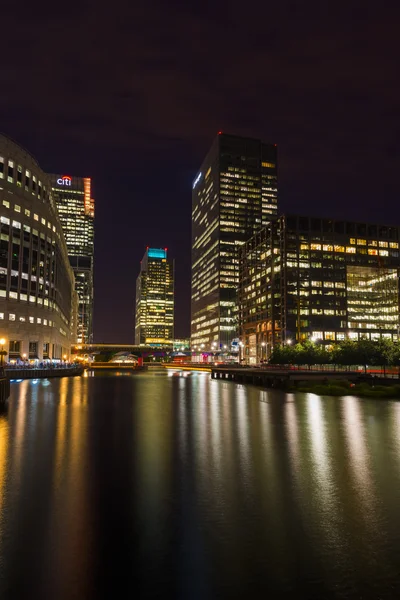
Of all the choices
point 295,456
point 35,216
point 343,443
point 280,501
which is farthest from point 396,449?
point 35,216

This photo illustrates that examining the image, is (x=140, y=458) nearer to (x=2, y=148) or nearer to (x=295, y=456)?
(x=295, y=456)

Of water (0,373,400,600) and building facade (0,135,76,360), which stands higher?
building facade (0,135,76,360)

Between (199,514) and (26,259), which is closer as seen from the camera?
(199,514)

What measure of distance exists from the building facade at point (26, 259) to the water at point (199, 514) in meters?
94.2

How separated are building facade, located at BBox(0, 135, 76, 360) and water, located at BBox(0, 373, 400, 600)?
Result: 9424 cm

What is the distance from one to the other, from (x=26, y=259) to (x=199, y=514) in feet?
403

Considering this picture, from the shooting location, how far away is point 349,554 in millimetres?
11625

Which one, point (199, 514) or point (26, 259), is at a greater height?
point (26, 259)

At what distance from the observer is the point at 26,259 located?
415 feet

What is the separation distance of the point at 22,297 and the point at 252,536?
4775 inches

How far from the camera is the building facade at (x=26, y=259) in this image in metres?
118

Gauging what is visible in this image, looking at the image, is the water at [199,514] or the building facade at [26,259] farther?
the building facade at [26,259]

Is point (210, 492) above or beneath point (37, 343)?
beneath

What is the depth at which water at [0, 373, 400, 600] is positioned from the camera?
33.6ft
